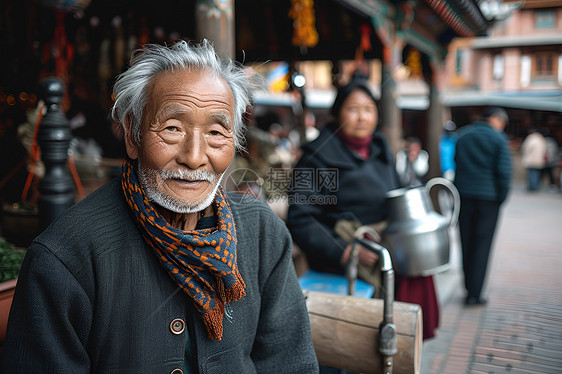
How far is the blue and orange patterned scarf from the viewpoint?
3.63 feet

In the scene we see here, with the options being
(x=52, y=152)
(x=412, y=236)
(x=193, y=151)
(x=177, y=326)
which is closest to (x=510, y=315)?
(x=412, y=236)

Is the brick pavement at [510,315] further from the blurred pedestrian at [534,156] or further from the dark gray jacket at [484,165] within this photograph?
the blurred pedestrian at [534,156]

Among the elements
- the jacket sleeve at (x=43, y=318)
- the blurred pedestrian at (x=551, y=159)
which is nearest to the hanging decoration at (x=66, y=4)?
the jacket sleeve at (x=43, y=318)

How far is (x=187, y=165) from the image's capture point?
1.15 meters

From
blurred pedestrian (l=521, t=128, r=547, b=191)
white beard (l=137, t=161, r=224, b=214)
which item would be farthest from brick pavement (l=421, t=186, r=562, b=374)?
blurred pedestrian (l=521, t=128, r=547, b=191)

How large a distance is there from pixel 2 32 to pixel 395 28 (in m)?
3.65

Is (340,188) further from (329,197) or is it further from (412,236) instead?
(412,236)

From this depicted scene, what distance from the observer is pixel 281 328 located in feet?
4.52

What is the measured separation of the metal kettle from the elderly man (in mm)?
1365

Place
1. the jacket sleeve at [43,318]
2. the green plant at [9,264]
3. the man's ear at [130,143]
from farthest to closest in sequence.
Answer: the green plant at [9,264], the man's ear at [130,143], the jacket sleeve at [43,318]

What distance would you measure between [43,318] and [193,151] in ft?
1.73

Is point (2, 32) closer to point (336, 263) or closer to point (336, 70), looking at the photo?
point (336, 263)

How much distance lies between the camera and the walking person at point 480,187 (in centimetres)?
397

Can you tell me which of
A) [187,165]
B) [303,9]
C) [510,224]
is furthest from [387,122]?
[510,224]
